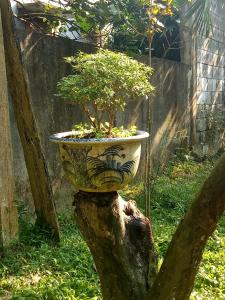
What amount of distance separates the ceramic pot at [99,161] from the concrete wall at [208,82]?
5648mm

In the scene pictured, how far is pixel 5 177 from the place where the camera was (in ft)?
11.3

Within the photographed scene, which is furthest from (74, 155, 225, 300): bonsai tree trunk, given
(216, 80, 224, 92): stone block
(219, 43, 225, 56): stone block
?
(219, 43, 225, 56): stone block

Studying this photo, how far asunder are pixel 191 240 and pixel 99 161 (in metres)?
0.91

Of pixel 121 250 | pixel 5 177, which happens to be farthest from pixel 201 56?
pixel 121 250

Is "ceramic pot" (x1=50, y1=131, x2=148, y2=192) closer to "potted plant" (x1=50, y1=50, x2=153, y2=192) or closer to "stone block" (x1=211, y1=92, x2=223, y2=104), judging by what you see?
"potted plant" (x1=50, y1=50, x2=153, y2=192)

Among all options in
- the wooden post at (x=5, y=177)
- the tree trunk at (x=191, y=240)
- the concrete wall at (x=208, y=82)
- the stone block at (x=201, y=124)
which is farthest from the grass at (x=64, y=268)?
the concrete wall at (x=208, y=82)

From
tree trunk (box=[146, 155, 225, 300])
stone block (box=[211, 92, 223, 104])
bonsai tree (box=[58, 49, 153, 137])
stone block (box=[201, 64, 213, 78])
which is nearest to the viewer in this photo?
tree trunk (box=[146, 155, 225, 300])

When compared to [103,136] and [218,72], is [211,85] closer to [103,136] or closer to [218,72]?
[218,72]

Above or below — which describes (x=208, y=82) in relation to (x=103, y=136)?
above

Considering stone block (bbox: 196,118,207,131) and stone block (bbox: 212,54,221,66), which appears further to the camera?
stone block (bbox: 212,54,221,66)

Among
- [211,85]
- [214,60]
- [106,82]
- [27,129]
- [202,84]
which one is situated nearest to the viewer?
[106,82]

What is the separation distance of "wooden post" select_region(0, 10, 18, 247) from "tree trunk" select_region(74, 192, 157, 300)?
1.17m

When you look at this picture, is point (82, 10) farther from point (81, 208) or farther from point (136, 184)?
point (81, 208)

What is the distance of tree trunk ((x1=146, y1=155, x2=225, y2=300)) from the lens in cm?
170
